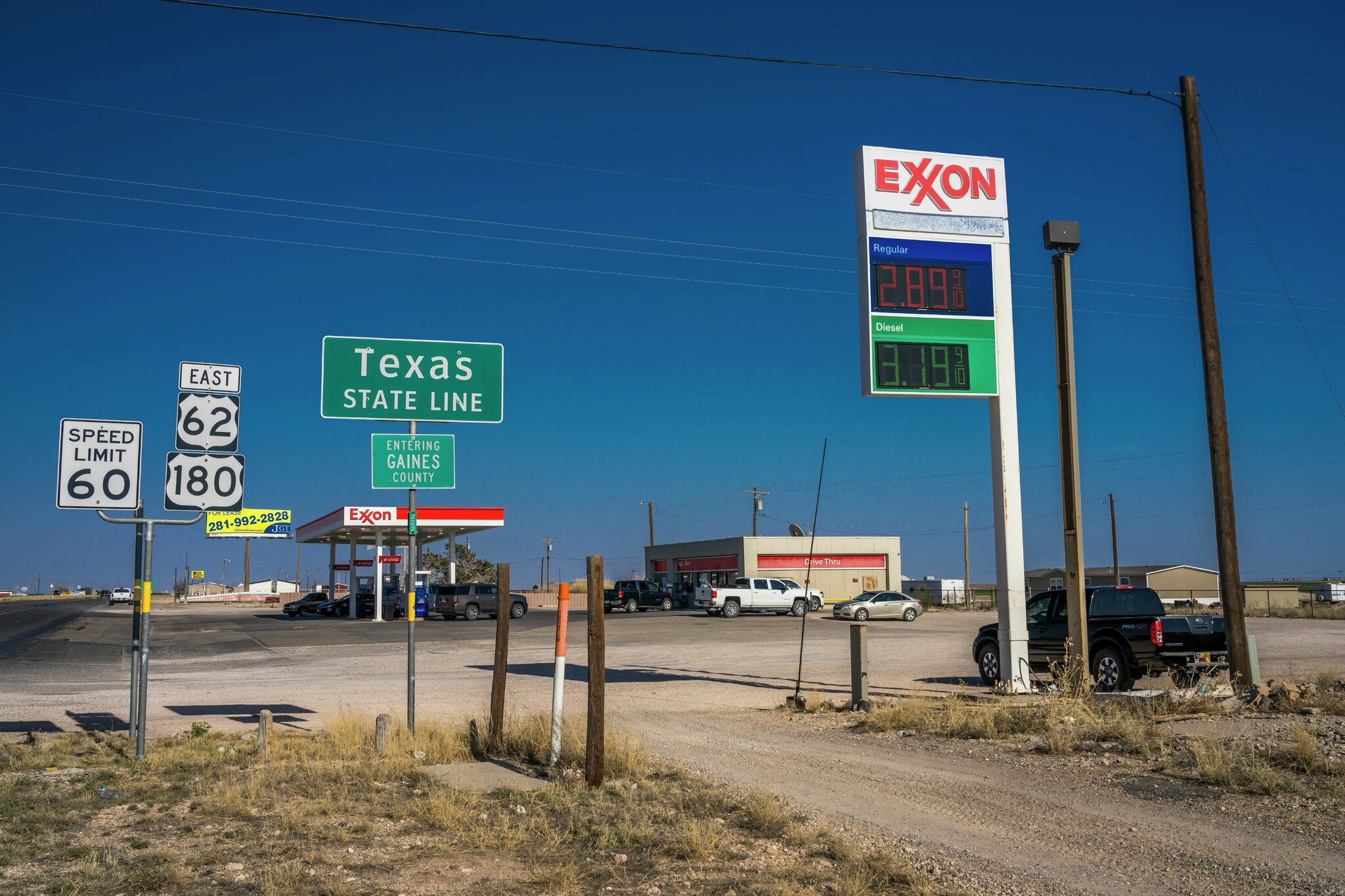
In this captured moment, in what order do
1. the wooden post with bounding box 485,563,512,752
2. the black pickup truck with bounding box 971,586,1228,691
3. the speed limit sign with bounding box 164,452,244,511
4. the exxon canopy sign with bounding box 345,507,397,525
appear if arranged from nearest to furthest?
the wooden post with bounding box 485,563,512,752 < the speed limit sign with bounding box 164,452,244,511 < the black pickup truck with bounding box 971,586,1228,691 < the exxon canopy sign with bounding box 345,507,397,525

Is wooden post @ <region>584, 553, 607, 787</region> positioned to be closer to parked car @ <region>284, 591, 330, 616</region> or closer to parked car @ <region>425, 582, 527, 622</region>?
parked car @ <region>425, 582, 527, 622</region>

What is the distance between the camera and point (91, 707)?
48.4 feet

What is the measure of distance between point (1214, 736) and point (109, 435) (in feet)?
37.1

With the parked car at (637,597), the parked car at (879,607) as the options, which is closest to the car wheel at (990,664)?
the parked car at (879,607)

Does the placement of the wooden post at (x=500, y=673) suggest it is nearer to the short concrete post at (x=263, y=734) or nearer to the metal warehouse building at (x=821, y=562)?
the short concrete post at (x=263, y=734)

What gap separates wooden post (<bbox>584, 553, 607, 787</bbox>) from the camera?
8359 mm

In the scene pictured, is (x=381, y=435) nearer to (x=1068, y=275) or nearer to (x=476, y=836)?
(x=476, y=836)

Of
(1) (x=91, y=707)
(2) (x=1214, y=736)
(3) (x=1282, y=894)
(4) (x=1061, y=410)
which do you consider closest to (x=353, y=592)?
(1) (x=91, y=707)

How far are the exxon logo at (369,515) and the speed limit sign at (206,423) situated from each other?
3962cm

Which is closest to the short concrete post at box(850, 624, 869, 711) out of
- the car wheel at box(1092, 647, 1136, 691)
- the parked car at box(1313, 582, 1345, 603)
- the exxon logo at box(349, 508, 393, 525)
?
the car wheel at box(1092, 647, 1136, 691)

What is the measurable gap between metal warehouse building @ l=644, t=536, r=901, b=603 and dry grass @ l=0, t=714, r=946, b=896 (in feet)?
170

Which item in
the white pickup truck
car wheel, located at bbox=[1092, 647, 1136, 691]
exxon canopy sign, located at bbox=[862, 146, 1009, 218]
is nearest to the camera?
car wheel, located at bbox=[1092, 647, 1136, 691]

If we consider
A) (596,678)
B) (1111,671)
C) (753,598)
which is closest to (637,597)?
(753,598)

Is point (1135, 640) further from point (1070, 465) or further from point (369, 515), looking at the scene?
point (369, 515)
